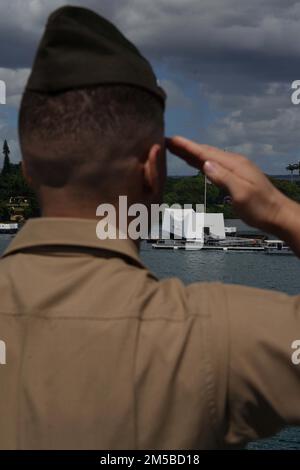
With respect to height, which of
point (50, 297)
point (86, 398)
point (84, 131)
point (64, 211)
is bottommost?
point (86, 398)

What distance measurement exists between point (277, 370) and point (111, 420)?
11.8 inches

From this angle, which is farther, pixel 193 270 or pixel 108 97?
pixel 193 270

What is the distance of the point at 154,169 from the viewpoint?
1.65 metres

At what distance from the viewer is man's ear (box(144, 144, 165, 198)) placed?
1.65m

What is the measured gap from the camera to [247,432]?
5.17ft

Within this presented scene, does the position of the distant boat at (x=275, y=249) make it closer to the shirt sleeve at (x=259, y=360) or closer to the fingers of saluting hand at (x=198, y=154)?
the fingers of saluting hand at (x=198, y=154)

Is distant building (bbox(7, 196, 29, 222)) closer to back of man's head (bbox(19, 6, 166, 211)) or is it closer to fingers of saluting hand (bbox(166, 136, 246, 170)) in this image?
fingers of saluting hand (bbox(166, 136, 246, 170))

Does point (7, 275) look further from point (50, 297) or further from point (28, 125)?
point (28, 125)

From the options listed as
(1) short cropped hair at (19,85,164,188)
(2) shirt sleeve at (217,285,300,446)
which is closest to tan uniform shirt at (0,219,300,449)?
(2) shirt sleeve at (217,285,300,446)

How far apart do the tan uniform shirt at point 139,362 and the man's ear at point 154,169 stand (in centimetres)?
17

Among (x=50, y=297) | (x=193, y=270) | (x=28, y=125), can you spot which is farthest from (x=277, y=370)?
(x=193, y=270)

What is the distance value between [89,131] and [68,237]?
0.20m

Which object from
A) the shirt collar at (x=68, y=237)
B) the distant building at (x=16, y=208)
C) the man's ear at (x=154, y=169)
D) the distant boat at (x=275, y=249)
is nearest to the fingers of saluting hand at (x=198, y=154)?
the man's ear at (x=154, y=169)

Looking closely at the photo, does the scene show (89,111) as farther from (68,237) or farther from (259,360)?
(259,360)
